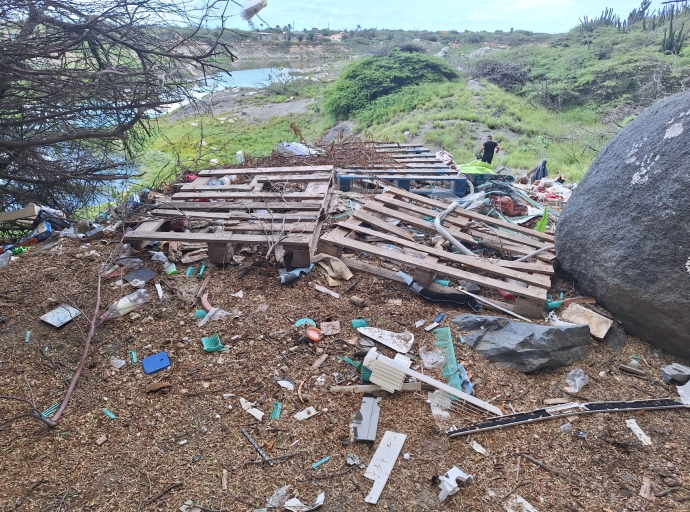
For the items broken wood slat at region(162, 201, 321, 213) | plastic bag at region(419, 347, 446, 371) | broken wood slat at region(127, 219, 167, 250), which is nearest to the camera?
plastic bag at region(419, 347, 446, 371)

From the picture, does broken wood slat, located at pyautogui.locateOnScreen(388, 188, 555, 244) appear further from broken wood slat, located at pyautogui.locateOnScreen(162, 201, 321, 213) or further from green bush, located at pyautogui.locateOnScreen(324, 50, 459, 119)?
green bush, located at pyautogui.locateOnScreen(324, 50, 459, 119)

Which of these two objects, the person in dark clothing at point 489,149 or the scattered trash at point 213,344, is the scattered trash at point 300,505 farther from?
→ the person in dark clothing at point 489,149

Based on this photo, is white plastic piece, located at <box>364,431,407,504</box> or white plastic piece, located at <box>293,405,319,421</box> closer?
white plastic piece, located at <box>364,431,407,504</box>

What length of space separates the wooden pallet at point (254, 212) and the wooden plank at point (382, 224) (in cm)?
41

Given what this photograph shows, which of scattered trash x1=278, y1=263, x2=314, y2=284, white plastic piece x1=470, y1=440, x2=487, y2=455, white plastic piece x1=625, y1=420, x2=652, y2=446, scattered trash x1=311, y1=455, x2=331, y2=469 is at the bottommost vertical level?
white plastic piece x1=625, y1=420, x2=652, y2=446

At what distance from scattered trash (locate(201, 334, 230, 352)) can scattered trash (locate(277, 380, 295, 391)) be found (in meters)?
0.51

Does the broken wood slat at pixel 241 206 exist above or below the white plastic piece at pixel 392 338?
above

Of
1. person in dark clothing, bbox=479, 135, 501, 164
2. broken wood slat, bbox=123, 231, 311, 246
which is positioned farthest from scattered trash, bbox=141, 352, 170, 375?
person in dark clothing, bbox=479, 135, 501, 164

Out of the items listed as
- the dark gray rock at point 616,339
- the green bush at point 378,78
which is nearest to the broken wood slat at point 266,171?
the dark gray rock at point 616,339

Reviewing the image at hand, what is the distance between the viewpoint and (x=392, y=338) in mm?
3045

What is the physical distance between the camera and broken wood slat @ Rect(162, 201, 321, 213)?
170 inches

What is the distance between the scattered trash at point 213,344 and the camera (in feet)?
9.57

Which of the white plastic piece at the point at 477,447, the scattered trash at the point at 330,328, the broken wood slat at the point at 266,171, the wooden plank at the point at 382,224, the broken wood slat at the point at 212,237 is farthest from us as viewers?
the broken wood slat at the point at 266,171

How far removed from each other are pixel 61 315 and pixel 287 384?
1.83 metres
